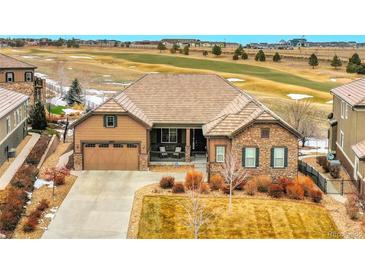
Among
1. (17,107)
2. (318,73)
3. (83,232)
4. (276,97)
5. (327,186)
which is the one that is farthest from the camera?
(318,73)

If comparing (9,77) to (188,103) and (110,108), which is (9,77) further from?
(110,108)

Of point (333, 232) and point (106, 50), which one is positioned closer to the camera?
point (333, 232)

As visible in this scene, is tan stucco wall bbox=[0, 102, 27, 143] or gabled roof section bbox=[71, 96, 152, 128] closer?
gabled roof section bbox=[71, 96, 152, 128]

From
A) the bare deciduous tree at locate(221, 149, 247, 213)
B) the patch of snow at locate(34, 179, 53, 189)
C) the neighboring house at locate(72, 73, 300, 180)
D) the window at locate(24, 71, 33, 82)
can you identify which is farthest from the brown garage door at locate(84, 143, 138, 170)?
the window at locate(24, 71, 33, 82)

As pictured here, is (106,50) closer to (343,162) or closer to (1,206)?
(343,162)

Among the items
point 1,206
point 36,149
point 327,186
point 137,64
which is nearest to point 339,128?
point 327,186

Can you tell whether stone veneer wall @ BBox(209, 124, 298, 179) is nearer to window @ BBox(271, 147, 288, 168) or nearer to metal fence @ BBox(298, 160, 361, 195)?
window @ BBox(271, 147, 288, 168)
